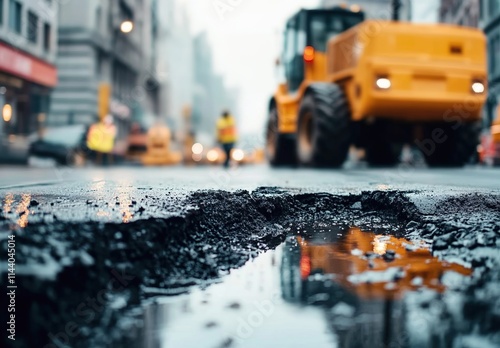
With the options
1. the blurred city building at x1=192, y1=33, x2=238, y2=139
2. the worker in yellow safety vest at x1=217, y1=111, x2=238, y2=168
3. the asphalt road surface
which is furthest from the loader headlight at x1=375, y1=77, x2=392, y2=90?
the blurred city building at x1=192, y1=33, x2=238, y2=139

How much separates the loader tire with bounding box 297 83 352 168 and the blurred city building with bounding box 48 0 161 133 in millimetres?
14753

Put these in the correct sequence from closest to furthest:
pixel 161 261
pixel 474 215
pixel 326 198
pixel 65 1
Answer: pixel 161 261, pixel 474 215, pixel 326 198, pixel 65 1

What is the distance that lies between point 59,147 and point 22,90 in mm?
5049

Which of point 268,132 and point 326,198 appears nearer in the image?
point 326,198

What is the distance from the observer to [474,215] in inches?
108

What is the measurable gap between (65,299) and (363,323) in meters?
0.84

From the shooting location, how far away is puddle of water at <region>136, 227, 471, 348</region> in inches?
58.2

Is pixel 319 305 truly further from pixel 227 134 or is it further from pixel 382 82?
pixel 227 134

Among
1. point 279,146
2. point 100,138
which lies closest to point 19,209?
point 279,146

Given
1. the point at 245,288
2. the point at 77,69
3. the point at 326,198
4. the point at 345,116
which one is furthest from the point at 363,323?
the point at 77,69

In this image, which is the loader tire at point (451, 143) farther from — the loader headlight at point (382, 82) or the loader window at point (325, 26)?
the loader window at point (325, 26)

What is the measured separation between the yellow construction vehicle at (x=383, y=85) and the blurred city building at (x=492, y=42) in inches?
692

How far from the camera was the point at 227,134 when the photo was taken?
13.4 metres

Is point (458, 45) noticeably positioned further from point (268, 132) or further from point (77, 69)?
point (77, 69)
